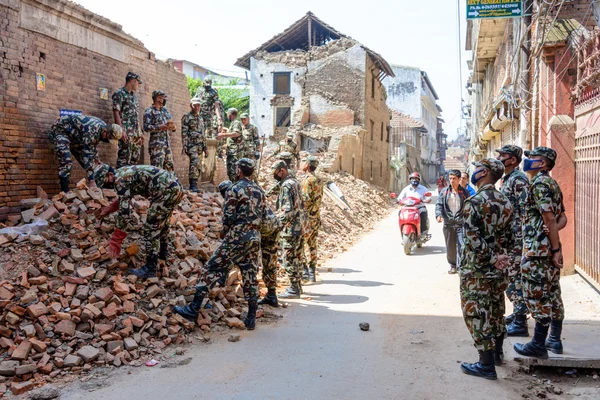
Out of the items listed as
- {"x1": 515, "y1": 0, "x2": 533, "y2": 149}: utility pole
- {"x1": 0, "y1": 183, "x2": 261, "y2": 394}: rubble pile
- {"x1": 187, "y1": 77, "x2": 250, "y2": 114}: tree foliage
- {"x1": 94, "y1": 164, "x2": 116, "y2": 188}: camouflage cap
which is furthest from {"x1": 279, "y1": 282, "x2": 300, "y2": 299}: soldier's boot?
{"x1": 187, "y1": 77, "x2": 250, "y2": 114}: tree foliage

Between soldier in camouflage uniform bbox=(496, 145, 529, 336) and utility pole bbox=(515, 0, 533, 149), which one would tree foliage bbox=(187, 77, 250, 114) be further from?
soldier in camouflage uniform bbox=(496, 145, 529, 336)

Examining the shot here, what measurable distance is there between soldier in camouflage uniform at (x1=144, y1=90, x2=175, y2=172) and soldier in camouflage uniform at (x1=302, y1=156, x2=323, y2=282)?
252 centimetres

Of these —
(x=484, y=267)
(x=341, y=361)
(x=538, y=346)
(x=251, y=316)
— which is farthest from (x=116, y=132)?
(x=538, y=346)

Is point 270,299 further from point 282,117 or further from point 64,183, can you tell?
point 282,117

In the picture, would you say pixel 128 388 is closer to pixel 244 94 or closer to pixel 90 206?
pixel 90 206

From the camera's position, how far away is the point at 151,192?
6.26m

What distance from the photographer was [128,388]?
430 centimetres

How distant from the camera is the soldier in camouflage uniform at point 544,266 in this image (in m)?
4.76

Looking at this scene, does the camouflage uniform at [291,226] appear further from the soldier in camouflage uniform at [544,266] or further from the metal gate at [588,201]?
the metal gate at [588,201]

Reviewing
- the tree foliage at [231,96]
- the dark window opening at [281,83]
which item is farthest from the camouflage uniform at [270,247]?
the tree foliage at [231,96]

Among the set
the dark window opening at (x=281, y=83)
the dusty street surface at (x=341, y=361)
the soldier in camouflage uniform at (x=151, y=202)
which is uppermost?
the dark window opening at (x=281, y=83)

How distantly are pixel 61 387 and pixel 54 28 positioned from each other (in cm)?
597

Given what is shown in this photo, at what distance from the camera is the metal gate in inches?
278

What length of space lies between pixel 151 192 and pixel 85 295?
1.37 meters
